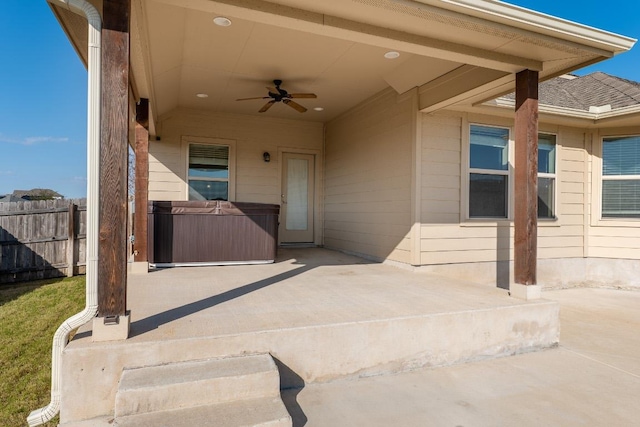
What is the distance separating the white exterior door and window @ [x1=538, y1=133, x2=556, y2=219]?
4083 mm

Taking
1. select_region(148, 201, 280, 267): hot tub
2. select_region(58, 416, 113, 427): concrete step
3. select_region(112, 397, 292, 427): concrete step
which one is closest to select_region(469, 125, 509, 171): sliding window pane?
select_region(148, 201, 280, 267): hot tub

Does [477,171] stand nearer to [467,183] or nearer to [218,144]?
[467,183]

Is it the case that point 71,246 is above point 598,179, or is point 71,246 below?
below

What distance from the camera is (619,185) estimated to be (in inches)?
237

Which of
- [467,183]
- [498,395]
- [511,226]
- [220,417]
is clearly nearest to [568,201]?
[511,226]

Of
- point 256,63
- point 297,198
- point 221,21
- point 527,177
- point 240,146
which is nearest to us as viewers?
point 527,177

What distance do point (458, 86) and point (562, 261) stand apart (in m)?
3.67

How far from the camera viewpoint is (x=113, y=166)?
2166mm

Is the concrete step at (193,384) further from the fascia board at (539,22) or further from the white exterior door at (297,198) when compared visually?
the white exterior door at (297,198)

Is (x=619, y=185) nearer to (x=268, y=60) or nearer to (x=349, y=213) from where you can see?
(x=349, y=213)

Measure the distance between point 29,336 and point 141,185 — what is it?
193cm

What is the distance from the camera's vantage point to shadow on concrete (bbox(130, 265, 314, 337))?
2363mm

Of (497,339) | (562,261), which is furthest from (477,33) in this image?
(562,261)

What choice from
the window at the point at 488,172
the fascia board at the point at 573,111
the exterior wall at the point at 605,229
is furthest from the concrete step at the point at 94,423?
the exterior wall at the point at 605,229
